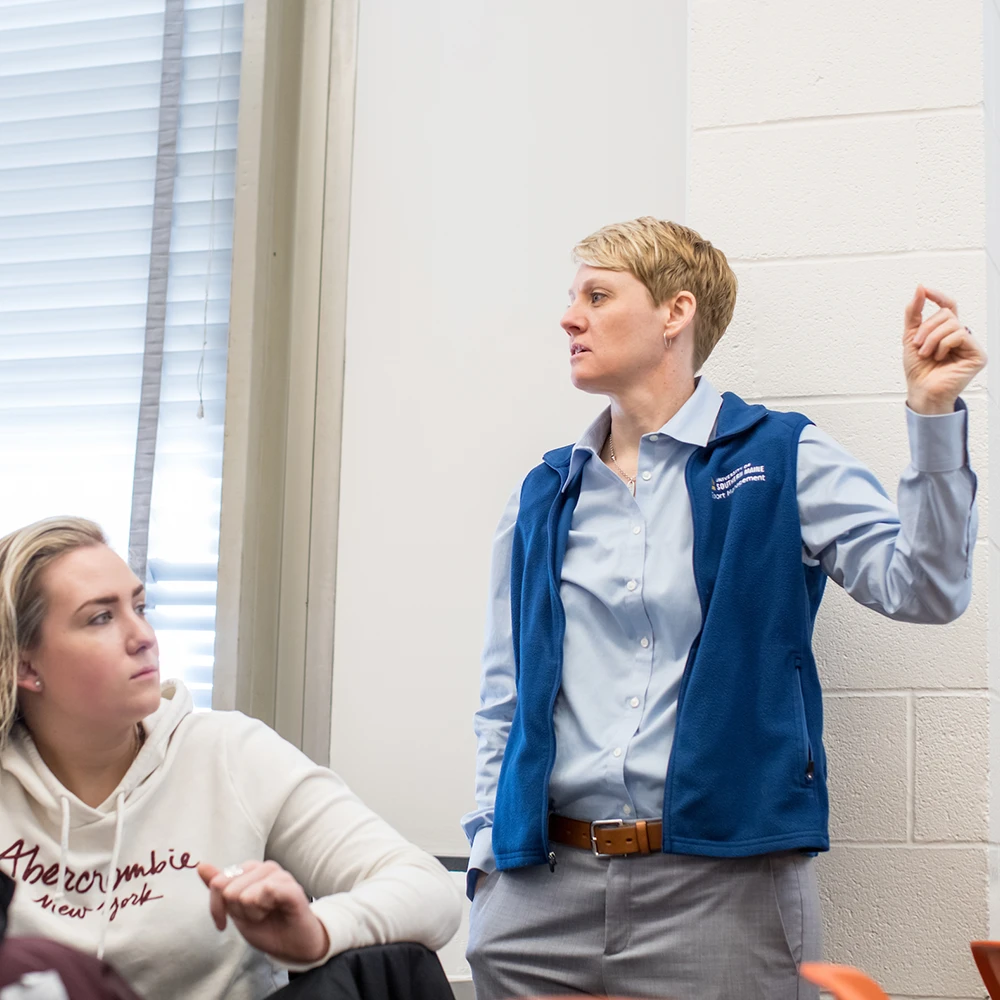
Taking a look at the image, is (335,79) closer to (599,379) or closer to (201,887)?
(599,379)

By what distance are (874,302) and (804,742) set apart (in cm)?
74

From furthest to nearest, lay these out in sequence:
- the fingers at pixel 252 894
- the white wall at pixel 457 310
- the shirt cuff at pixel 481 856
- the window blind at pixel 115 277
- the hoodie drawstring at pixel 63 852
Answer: the window blind at pixel 115 277, the white wall at pixel 457 310, the shirt cuff at pixel 481 856, the hoodie drawstring at pixel 63 852, the fingers at pixel 252 894

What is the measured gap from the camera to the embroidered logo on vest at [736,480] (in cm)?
171

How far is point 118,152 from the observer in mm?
2857

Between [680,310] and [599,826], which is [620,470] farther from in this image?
[599,826]

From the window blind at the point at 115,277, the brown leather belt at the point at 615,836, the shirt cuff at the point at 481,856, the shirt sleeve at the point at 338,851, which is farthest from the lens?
the window blind at the point at 115,277

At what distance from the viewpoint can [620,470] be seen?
186 centimetres

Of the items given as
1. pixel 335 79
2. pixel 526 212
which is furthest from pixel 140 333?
pixel 526 212

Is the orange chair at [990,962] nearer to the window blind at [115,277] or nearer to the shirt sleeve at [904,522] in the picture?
the shirt sleeve at [904,522]

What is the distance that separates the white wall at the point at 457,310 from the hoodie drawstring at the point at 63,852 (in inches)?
39.8

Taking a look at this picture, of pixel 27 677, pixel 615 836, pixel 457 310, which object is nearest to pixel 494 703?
pixel 615 836

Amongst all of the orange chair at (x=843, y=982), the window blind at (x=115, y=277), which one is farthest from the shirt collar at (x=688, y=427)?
the window blind at (x=115, y=277)

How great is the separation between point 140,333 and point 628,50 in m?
1.22

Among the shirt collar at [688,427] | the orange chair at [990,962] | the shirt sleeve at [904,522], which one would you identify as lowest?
the orange chair at [990,962]
